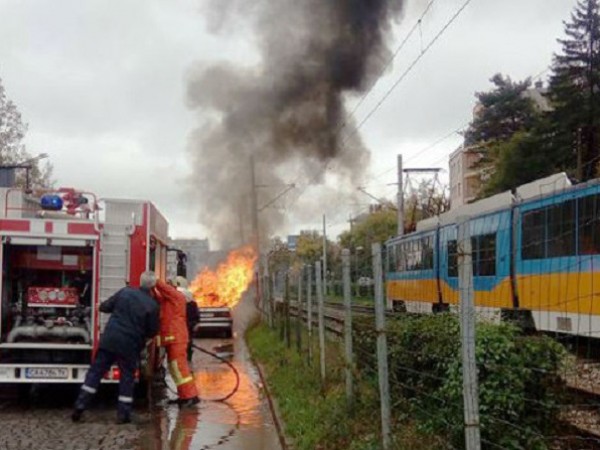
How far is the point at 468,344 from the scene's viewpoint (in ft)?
14.6

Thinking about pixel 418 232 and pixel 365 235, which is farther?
pixel 365 235

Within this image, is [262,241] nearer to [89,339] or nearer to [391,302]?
[391,302]

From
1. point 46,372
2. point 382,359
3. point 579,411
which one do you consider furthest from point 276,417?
point 382,359

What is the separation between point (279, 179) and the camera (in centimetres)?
3575

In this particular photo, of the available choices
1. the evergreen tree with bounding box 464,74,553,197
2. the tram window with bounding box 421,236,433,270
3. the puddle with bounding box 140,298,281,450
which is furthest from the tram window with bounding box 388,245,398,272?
the evergreen tree with bounding box 464,74,553,197

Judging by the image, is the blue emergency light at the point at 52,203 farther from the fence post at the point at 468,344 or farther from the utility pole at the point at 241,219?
the utility pole at the point at 241,219

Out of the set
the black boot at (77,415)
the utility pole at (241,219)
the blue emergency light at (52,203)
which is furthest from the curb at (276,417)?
the utility pole at (241,219)

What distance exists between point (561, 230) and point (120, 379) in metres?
8.02

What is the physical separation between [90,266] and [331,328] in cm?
662

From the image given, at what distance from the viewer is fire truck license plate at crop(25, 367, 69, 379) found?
10.6m

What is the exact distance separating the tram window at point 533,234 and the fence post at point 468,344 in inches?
433

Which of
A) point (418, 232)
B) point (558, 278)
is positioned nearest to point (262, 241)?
point (418, 232)

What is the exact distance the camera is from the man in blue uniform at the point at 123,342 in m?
9.95

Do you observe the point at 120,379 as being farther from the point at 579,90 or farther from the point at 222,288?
the point at 579,90
